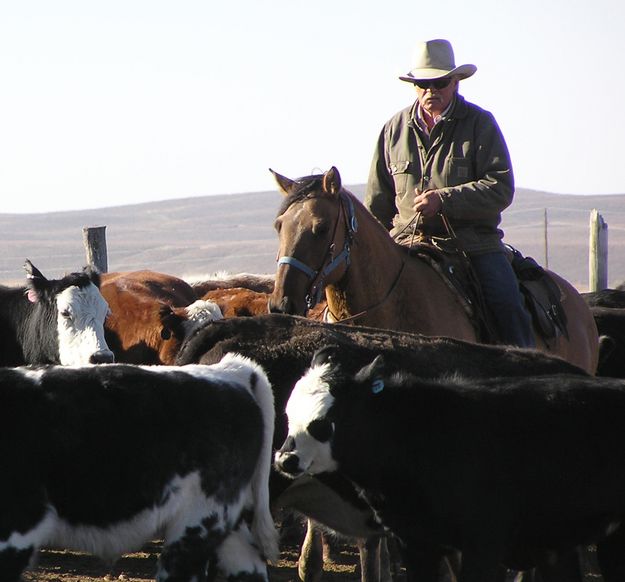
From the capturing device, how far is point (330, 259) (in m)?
7.98

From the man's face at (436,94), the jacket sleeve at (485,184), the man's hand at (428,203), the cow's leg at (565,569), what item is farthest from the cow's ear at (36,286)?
the cow's leg at (565,569)

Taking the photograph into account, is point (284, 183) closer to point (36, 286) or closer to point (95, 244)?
point (36, 286)

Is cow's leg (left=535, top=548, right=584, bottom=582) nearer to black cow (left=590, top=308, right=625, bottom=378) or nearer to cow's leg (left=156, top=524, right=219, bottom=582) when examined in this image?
cow's leg (left=156, top=524, right=219, bottom=582)

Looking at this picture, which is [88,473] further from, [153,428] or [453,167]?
[453,167]

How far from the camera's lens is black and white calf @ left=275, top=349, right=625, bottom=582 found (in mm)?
5531

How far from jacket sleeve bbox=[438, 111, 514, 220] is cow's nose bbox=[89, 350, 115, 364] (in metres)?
2.40

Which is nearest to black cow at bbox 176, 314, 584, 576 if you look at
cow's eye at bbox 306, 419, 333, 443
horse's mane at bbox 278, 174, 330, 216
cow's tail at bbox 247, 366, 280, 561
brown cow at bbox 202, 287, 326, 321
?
cow's tail at bbox 247, 366, 280, 561

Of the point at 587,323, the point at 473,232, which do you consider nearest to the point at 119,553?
the point at 473,232

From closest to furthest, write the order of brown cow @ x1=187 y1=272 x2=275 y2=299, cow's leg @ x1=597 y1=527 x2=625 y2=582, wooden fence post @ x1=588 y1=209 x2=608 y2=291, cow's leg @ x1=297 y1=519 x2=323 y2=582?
cow's leg @ x1=597 y1=527 x2=625 y2=582
cow's leg @ x1=297 y1=519 x2=323 y2=582
brown cow @ x1=187 y1=272 x2=275 y2=299
wooden fence post @ x1=588 y1=209 x2=608 y2=291

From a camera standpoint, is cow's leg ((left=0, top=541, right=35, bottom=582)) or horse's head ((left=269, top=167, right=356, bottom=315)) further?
horse's head ((left=269, top=167, right=356, bottom=315))

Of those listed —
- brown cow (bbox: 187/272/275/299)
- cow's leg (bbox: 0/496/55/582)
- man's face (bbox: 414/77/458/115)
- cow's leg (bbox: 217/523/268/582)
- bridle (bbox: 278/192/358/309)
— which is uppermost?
man's face (bbox: 414/77/458/115)

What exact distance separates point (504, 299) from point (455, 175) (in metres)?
0.92

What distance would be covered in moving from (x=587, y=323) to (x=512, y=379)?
12.5 feet

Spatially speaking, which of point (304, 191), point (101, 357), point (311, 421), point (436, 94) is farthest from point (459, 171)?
point (311, 421)
